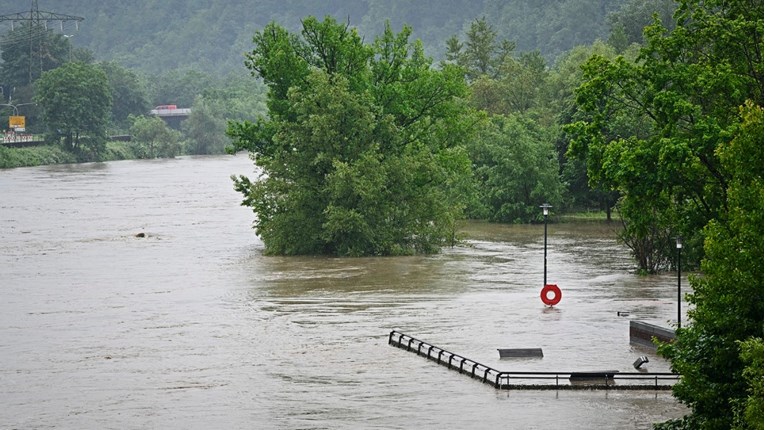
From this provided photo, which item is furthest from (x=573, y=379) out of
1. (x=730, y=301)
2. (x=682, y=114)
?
(x=682, y=114)

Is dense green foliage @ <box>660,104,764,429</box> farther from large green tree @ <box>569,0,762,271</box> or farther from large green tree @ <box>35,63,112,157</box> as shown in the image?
large green tree @ <box>35,63,112,157</box>

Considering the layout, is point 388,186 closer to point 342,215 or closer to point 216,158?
point 342,215

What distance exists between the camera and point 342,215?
2805 inches

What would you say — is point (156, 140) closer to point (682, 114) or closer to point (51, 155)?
point (51, 155)

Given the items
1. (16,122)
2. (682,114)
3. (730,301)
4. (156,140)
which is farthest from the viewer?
(156,140)

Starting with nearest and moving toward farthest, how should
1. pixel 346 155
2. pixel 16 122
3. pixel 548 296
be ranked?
1. pixel 548 296
2. pixel 346 155
3. pixel 16 122

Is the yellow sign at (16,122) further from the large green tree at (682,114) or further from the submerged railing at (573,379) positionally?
the submerged railing at (573,379)

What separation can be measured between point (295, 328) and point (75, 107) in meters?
131

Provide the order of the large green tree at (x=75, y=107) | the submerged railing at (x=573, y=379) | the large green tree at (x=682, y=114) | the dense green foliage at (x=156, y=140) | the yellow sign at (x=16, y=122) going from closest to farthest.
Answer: the submerged railing at (x=573, y=379) → the large green tree at (x=682, y=114) → the large green tree at (x=75, y=107) → the yellow sign at (x=16, y=122) → the dense green foliage at (x=156, y=140)

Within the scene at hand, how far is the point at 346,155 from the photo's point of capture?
74938mm

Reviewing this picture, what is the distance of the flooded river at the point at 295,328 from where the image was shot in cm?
3544

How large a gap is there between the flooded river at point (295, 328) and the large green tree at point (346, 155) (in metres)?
2.17

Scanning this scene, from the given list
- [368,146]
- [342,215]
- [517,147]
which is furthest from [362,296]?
[517,147]

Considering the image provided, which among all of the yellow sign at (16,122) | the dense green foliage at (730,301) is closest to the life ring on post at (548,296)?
the dense green foliage at (730,301)
